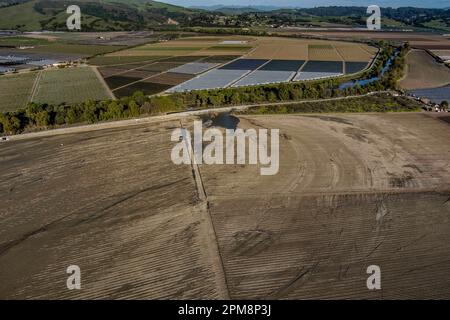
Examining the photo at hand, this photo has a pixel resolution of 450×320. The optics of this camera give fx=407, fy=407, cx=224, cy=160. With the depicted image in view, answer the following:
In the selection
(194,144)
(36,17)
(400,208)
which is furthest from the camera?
(36,17)

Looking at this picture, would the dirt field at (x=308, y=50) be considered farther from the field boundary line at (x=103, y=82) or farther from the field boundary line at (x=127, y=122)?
the field boundary line at (x=127, y=122)

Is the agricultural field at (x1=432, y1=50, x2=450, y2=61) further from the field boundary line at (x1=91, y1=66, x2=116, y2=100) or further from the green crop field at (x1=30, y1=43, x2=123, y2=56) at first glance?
the green crop field at (x1=30, y1=43, x2=123, y2=56)

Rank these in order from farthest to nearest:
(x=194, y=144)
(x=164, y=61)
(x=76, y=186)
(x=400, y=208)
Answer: (x=164, y=61) < (x=194, y=144) < (x=76, y=186) < (x=400, y=208)

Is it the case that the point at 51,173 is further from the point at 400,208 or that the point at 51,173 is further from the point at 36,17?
the point at 36,17

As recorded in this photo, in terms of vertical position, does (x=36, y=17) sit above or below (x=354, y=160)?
above

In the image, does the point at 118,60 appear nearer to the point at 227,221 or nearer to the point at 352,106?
the point at 352,106

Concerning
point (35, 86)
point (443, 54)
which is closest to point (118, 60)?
point (35, 86)
